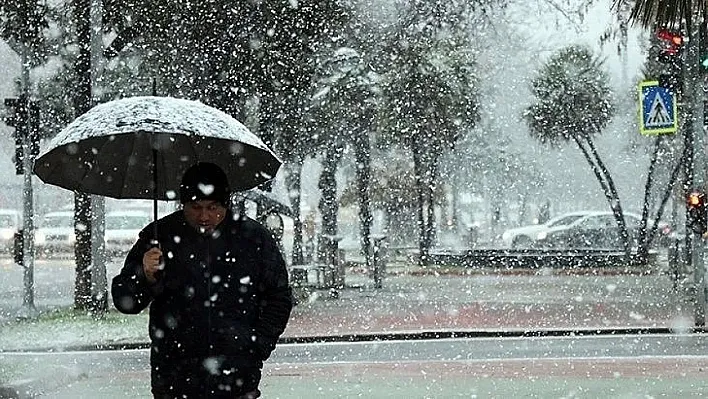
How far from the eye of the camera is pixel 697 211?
1474 cm

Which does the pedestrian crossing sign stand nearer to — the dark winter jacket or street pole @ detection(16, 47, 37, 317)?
street pole @ detection(16, 47, 37, 317)

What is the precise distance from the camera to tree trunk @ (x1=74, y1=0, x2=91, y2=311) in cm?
→ 1805

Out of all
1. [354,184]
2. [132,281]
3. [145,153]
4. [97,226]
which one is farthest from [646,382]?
[354,184]

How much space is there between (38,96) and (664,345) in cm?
1493

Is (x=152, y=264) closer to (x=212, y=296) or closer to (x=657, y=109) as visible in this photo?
(x=212, y=296)

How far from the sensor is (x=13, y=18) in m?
18.4

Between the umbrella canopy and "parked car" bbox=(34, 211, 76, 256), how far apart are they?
3693cm

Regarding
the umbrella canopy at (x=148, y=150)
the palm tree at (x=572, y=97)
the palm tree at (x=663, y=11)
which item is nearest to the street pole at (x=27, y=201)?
the umbrella canopy at (x=148, y=150)

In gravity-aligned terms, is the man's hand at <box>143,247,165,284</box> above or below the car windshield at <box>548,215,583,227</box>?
below

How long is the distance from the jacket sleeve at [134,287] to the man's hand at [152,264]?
22mm

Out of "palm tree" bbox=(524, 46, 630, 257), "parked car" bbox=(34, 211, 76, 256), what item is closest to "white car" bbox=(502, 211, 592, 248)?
"palm tree" bbox=(524, 46, 630, 257)

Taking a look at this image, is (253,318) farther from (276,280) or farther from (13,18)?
(13,18)

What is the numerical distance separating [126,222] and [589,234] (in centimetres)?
1611

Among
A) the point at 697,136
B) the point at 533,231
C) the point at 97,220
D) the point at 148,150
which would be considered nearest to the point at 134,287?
the point at 148,150
